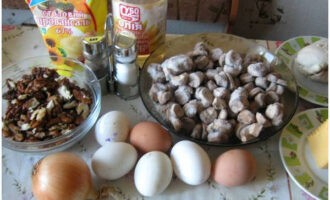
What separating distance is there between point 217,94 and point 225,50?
193 millimetres

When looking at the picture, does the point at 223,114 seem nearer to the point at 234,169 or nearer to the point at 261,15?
the point at 234,169

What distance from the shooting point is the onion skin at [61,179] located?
54 centimetres

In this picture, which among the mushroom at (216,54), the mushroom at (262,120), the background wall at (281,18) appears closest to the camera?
the mushroom at (262,120)

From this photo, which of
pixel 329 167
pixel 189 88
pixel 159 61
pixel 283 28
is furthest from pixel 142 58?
pixel 283 28

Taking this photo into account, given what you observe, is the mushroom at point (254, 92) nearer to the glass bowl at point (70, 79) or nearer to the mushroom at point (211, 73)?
the mushroom at point (211, 73)

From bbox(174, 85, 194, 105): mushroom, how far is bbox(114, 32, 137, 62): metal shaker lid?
106 millimetres

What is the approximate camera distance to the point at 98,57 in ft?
2.30

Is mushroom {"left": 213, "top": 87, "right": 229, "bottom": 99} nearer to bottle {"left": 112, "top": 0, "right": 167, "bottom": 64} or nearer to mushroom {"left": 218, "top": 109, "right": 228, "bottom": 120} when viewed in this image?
mushroom {"left": 218, "top": 109, "right": 228, "bottom": 120}

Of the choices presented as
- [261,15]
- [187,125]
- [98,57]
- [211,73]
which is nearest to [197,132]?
[187,125]

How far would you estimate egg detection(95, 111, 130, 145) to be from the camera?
2.12 ft

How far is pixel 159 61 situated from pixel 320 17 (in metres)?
0.70

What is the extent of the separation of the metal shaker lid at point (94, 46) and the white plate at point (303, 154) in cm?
38

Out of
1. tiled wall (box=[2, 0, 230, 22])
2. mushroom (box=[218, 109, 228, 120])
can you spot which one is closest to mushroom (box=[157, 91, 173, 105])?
mushroom (box=[218, 109, 228, 120])

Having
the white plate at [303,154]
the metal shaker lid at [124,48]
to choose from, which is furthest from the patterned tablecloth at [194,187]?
the metal shaker lid at [124,48]
